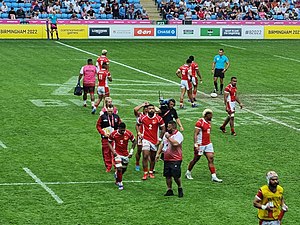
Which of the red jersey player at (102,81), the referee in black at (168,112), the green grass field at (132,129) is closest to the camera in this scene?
Answer: the green grass field at (132,129)

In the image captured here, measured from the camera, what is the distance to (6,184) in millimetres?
20875

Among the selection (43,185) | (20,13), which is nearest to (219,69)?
(43,185)

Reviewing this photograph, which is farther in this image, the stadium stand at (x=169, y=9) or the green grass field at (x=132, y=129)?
the stadium stand at (x=169, y=9)

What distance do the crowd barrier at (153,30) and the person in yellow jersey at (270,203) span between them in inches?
1720

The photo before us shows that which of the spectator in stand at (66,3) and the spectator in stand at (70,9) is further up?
the spectator in stand at (66,3)

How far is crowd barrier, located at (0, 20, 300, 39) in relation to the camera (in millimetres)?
58406

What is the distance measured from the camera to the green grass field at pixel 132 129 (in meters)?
18.8

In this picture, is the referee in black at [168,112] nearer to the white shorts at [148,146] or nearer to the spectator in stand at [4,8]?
the white shorts at [148,146]

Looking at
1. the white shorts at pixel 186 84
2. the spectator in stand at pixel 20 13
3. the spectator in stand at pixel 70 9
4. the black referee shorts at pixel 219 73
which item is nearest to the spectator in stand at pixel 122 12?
the spectator in stand at pixel 70 9

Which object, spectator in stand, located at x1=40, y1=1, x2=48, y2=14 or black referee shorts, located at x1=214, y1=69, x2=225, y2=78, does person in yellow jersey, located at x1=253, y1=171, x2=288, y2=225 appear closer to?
black referee shorts, located at x1=214, y1=69, x2=225, y2=78

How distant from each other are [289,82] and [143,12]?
26.0m

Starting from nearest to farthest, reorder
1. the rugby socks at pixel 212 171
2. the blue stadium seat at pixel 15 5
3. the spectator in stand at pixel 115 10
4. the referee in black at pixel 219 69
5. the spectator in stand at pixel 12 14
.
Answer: the rugby socks at pixel 212 171 → the referee in black at pixel 219 69 → the spectator in stand at pixel 12 14 → the blue stadium seat at pixel 15 5 → the spectator in stand at pixel 115 10

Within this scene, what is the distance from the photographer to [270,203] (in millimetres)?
15336

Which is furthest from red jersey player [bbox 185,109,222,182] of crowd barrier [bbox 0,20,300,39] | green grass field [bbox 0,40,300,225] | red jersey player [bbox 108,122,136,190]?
crowd barrier [bbox 0,20,300,39]
